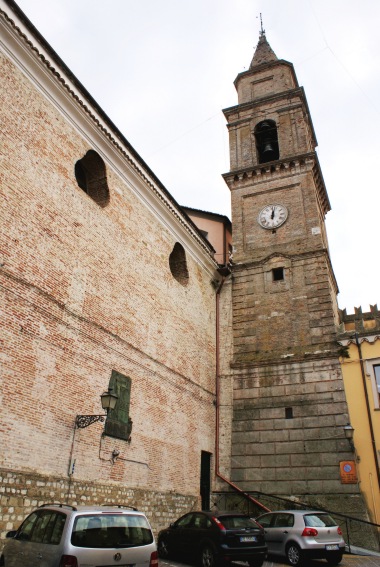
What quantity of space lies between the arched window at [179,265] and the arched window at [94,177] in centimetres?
447

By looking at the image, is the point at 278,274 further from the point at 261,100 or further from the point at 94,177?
the point at 261,100

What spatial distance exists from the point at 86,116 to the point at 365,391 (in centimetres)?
1182

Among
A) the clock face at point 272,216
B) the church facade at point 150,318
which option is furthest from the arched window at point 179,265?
the clock face at point 272,216

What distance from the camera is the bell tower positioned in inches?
606

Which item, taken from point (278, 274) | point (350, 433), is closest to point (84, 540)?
point (350, 433)

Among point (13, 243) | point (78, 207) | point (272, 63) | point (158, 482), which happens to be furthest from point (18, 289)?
point (272, 63)

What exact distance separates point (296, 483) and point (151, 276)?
26.3 feet

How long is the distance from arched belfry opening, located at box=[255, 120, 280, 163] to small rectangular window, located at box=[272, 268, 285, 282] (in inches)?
250

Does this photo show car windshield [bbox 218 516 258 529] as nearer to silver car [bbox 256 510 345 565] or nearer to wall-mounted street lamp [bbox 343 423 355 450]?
silver car [bbox 256 510 345 565]

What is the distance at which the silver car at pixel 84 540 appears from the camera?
5.62 m

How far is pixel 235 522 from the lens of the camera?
9.70 meters

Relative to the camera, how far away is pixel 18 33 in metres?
10.7

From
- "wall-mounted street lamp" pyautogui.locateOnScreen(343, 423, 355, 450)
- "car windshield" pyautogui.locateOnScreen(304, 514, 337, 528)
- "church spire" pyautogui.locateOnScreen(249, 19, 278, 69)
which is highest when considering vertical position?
"church spire" pyautogui.locateOnScreen(249, 19, 278, 69)

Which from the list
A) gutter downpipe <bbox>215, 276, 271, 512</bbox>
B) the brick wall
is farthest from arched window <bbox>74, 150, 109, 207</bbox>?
gutter downpipe <bbox>215, 276, 271, 512</bbox>
